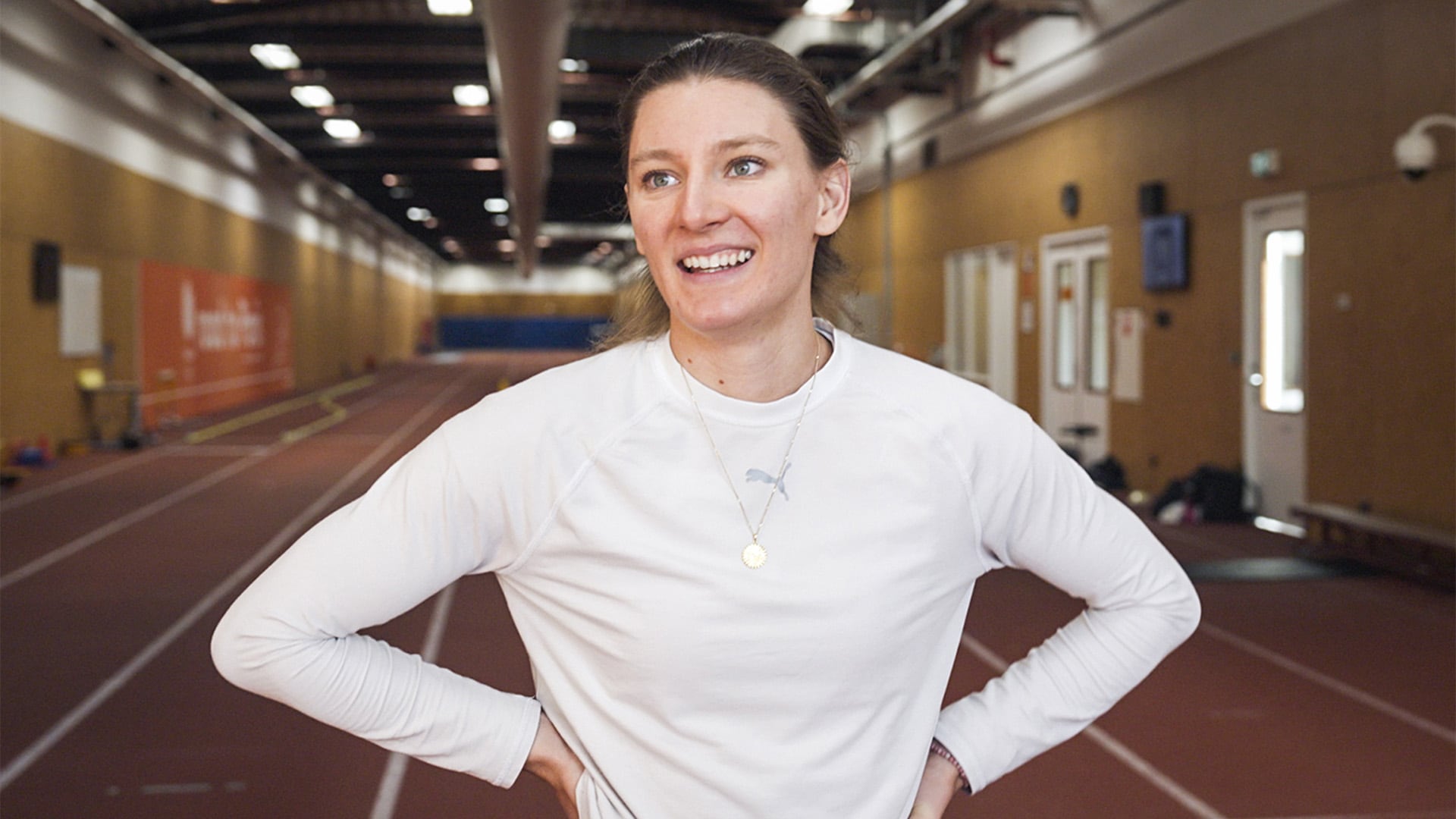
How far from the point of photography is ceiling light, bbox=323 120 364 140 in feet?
66.6

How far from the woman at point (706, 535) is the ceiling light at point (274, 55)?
1442 centimetres

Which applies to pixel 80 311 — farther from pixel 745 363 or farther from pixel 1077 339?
pixel 745 363

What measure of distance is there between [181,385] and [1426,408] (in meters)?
15.4

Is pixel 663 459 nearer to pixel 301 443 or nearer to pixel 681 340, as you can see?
pixel 681 340

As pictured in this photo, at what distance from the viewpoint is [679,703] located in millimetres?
1505

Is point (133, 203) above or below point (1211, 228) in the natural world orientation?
above

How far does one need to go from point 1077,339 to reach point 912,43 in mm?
3202

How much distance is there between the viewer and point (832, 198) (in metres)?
1.73

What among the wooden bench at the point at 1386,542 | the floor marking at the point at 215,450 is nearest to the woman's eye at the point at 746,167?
the wooden bench at the point at 1386,542

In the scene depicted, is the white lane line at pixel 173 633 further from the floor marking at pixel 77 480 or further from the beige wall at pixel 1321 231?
the beige wall at pixel 1321 231

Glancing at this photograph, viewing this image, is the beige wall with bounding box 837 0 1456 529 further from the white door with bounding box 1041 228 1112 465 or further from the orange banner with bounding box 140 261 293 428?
the orange banner with bounding box 140 261 293 428

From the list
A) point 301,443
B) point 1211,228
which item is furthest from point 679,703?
point 301,443

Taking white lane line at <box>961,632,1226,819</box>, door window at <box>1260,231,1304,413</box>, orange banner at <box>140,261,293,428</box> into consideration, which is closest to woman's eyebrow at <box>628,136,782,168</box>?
white lane line at <box>961,632,1226,819</box>

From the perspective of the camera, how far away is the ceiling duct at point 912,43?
35.4ft
